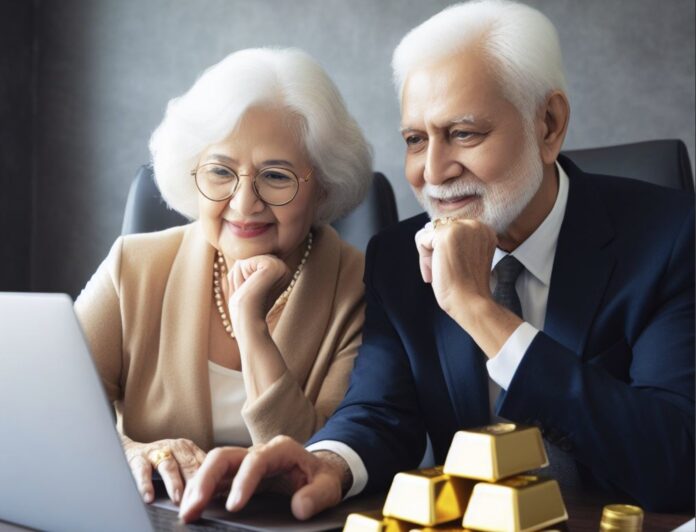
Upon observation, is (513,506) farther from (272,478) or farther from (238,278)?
(238,278)

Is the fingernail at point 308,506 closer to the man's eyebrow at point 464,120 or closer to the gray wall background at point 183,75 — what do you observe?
the man's eyebrow at point 464,120

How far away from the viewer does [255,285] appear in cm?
153

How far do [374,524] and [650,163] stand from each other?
1214 mm

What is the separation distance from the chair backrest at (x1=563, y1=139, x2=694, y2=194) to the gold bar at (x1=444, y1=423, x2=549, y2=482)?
105 centimetres

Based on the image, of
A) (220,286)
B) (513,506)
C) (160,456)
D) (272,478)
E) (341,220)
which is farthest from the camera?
(341,220)

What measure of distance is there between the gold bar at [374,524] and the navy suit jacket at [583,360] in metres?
0.37

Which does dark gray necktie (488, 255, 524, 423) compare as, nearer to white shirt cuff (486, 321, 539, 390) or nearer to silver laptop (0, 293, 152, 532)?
white shirt cuff (486, 321, 539, 390)

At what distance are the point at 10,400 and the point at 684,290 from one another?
3.13 ft

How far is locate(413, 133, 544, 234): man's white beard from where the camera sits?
143cm

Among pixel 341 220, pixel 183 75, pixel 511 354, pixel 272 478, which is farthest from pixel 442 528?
pixel 183 75

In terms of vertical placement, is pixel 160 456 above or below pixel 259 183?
below

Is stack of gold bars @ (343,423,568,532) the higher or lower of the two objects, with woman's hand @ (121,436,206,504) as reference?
higher

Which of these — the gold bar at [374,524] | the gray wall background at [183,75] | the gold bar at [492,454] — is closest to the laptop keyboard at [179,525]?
the gold bar at [374,524]


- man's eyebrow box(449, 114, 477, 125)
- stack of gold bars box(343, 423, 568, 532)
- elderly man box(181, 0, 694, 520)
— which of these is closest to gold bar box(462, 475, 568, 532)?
stack of gold bars box(343, 423, 568, 532)
